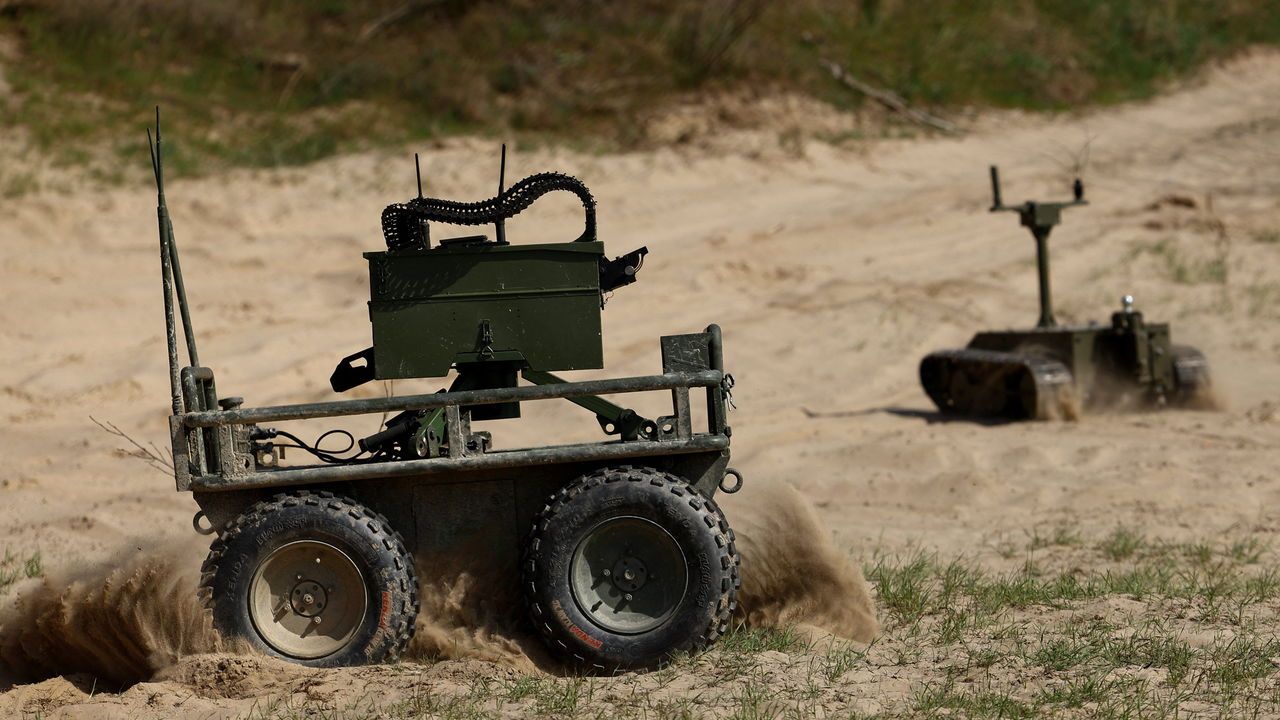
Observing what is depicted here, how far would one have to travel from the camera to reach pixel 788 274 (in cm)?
1538

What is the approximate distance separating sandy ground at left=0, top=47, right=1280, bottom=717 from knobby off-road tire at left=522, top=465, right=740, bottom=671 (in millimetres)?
214

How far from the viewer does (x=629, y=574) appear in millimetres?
5586

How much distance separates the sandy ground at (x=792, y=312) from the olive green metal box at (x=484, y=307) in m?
1.09

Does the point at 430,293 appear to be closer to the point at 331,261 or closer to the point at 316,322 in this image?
the point at 316,322

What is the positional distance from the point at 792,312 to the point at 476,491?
8952mm

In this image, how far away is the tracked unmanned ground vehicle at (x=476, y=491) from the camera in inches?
216

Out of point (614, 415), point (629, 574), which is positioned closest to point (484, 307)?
point (614, 415)

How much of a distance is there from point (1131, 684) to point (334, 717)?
2.54 meters

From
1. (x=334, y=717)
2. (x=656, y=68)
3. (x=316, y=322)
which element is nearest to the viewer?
(x=334, y=717)

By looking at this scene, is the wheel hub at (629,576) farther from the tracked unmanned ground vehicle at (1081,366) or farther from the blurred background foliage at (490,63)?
the blurred background foliage at (490,63)

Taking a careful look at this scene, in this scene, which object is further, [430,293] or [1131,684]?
[430,293]

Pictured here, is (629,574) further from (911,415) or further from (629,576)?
(911,415)

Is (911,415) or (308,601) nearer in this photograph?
(308,601)

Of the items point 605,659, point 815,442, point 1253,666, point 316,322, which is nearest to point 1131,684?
point 1253,666
